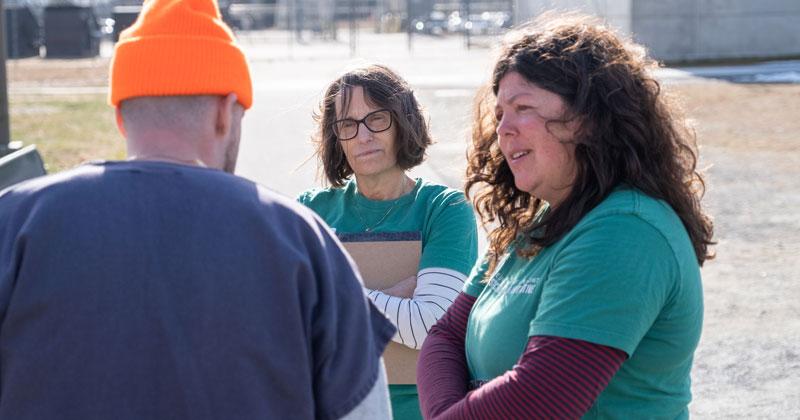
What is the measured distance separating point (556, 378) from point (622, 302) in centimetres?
19

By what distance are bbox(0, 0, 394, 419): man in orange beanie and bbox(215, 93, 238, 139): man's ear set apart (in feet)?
0.24

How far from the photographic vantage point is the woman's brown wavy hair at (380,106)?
3.36m

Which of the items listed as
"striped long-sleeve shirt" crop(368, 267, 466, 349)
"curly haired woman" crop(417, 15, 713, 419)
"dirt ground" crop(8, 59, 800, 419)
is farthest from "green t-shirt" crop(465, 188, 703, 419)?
"striped long-sleeve shirt" crop(368, 267, 466, 349)

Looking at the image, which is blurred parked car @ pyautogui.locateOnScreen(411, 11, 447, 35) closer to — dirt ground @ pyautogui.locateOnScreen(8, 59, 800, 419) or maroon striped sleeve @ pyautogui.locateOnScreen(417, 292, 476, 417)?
dirt ground @ pyautogui.locateOnScreen(8, 59, 800, 419)

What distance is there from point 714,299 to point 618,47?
540 cm

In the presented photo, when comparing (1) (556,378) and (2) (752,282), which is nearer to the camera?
(1) (556,378)

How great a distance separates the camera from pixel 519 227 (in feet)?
8.57

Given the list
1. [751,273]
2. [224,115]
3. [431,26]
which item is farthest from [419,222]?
[431,26]

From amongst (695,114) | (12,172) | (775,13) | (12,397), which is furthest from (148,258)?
(775,13)

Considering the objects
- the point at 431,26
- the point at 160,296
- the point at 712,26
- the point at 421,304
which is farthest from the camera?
the point at 431,26

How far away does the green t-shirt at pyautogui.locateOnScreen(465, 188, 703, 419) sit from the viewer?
6.96 ft

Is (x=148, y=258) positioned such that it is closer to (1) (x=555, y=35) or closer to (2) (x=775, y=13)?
(1) (x=555, y=35)

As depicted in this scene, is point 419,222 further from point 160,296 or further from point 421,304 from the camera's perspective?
point 160,296

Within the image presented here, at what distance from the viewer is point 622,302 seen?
2111 mm
